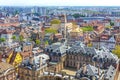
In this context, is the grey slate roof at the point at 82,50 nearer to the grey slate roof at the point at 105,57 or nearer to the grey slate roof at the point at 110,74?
the grey slate roof at the point at 105,57

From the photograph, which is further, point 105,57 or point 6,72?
point 105,57

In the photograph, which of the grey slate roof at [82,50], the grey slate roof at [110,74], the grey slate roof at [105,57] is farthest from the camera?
the grey slate roof at [82,50]

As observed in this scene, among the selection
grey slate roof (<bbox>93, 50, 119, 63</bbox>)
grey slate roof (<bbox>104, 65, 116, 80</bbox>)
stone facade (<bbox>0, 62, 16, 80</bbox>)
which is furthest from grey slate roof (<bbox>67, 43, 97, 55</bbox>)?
stone facade (<bbox>0, 62, 16, 80</bbox>)

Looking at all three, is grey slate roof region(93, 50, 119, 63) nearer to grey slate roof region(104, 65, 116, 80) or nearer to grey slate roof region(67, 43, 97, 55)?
grey slate roof region(67, 43, 97, 55)

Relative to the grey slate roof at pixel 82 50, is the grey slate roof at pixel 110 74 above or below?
below

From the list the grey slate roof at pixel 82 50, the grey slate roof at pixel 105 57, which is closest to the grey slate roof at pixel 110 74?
the grey slate roof at pixel 105 57

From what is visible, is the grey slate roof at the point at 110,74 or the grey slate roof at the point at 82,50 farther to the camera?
the grey slate roof at the point at 82,50

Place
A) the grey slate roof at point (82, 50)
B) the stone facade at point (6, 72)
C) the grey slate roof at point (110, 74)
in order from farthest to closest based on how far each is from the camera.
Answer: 1. the grey slate roof at point (82, 50)
2. the stone facade at point (6, 72)
3. the grey slate roof at point (110, 74)

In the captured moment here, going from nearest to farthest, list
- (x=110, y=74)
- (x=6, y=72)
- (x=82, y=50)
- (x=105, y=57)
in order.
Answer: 1. (x=110, y=74)
2. (x=6, y=72)
3. (x=105, y=57)
4. (x=82, y=50)

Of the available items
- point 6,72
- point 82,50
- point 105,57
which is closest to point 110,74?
point 105,57

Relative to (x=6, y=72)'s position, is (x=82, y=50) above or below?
above

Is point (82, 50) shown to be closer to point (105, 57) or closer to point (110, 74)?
point (105, 57)
